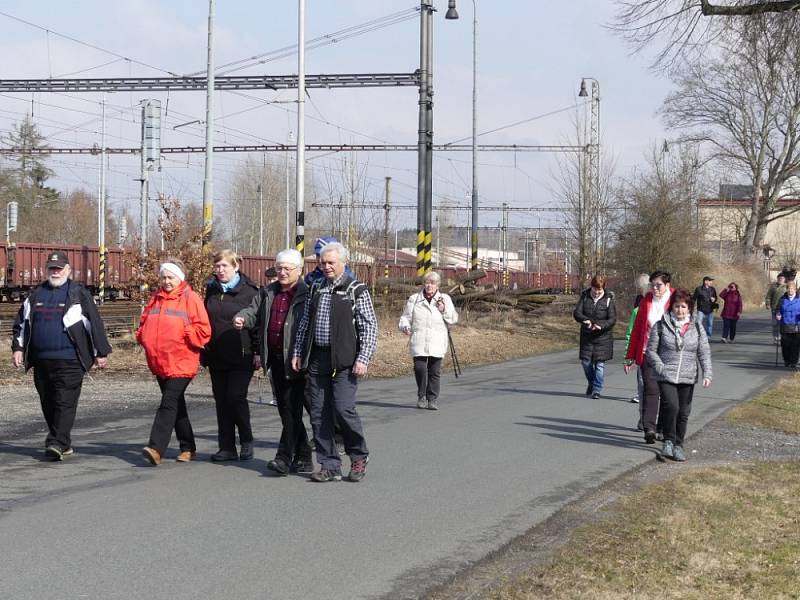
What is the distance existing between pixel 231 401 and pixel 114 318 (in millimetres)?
23228

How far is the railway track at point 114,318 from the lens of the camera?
26819 mm

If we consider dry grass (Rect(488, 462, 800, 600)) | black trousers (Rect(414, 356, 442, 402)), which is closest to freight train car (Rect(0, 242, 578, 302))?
black trousers (Rect(414, 356, 442, 402))

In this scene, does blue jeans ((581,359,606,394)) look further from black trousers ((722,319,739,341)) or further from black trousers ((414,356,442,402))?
black trousers ((722,319,739,341))

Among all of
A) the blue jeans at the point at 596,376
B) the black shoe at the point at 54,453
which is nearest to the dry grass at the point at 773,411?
the blue jeans at the point at 596,376

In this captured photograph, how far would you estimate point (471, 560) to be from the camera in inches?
264

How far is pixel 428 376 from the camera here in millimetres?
14516

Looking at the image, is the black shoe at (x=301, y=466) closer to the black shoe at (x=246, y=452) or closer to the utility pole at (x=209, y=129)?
the black shoe at (x=246, y=452)

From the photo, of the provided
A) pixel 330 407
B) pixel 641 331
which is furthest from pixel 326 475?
pixel 641 331

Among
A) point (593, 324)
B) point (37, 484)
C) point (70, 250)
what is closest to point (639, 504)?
point (37, 484)

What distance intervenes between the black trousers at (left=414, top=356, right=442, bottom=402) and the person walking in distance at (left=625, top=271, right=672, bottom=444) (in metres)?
2.74

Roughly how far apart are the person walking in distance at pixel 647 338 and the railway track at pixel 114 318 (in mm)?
15908

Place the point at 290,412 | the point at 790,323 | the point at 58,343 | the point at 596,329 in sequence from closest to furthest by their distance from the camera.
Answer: the point at 290,412, the point at 58,343, the point at 596,329, the point at 790,323

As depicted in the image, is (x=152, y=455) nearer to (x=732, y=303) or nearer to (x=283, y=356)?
(x=283, y=356)

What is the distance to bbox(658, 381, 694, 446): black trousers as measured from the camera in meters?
11.0
